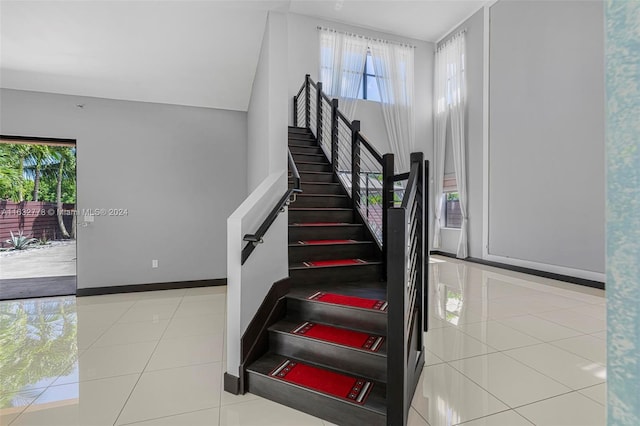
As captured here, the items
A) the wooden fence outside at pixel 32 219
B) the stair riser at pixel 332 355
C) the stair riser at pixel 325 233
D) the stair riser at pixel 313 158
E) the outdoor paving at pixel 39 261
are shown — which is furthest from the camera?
the stair riser at pixel 313 158

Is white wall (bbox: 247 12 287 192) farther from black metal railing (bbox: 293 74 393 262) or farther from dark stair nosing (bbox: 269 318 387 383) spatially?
dark stair nosing (bbox: 269 318 387 383)

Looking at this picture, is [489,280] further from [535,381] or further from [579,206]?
[535,381]

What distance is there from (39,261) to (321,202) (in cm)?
489

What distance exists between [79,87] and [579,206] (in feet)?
26.3

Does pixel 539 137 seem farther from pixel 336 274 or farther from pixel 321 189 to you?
pixel 336 274

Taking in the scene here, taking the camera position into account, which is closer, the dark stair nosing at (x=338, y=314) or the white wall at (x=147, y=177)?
the dark stair nosing at (x=338, y=314)

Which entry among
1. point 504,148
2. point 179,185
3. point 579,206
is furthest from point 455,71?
point 179,185

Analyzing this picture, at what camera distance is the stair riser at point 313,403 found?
1.82 metres

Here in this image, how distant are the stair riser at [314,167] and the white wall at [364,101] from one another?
2.42 m

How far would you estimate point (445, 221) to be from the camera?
787 centimetres

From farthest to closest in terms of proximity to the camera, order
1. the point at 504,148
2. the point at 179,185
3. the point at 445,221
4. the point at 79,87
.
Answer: the point at 445,221 < the point at 504,148 < the point at 179,185 < the point at 79,87

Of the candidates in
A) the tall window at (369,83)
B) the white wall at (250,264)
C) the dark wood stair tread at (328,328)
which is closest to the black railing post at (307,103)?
the tall window at (369,83)

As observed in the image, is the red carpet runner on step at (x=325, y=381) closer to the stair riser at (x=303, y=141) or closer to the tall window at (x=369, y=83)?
the stair riser at (x=303, y=141)

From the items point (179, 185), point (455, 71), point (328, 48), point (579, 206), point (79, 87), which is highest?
point (328, 48)
